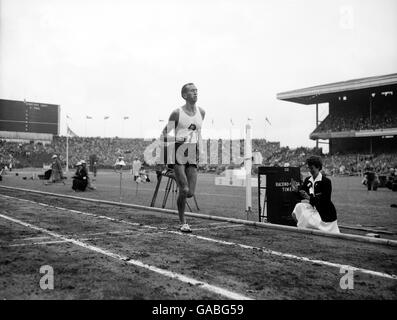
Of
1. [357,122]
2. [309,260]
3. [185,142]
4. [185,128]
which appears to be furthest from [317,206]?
[357,122]

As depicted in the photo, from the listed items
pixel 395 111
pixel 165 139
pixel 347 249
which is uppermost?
pixel 395 111

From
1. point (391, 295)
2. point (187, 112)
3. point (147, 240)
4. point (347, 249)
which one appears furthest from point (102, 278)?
point (187, 112)

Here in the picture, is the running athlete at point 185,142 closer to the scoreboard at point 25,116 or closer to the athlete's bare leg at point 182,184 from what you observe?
the athlete's bare leg at point 182,184

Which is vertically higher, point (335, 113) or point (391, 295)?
point (335, 113)

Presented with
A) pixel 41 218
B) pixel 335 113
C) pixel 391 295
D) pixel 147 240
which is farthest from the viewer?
pixel 335 113

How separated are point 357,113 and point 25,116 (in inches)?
1872

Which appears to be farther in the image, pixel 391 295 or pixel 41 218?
pixel 41 218

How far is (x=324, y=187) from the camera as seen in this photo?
6.64m

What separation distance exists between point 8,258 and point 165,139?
332 centimetres

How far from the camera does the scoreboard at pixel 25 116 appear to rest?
58656mm

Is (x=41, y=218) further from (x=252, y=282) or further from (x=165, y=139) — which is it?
(x=252, y=282)

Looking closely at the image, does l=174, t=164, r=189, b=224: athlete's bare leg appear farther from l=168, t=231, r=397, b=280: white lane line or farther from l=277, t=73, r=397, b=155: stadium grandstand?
l=277, t=73, r=397, b=155: stadium grandstand

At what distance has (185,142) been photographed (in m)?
6.74
